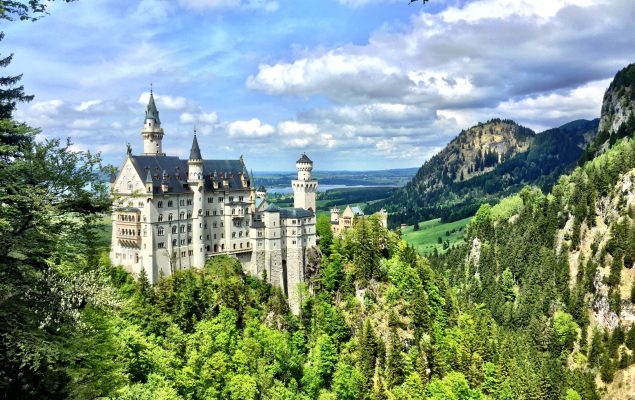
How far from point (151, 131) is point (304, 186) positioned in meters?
32.5

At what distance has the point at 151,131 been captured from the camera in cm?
10338

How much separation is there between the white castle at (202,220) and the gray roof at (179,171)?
172 millimetres

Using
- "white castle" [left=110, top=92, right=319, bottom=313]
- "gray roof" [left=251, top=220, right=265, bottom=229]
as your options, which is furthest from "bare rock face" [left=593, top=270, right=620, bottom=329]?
"gray roof" [left=251, top=220, right=265, bottom=229]

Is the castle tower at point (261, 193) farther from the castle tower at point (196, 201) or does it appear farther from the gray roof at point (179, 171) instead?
the castle tower at point (196, 201)

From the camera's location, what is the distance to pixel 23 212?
2656cm

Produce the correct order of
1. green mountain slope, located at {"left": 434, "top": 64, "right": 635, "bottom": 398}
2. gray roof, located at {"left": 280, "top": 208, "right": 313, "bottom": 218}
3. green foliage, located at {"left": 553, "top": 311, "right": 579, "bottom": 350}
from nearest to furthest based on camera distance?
gray roof, located at {"left": 280, "top": 208, "right": 313, "bottom": 218}, green mountain slope, located at {"left": 434, "top": 64, "right": 635, "bottom": 398}, green foliage, located at {"left": 553, "top": 311, "right": 579, "bottom": 350}

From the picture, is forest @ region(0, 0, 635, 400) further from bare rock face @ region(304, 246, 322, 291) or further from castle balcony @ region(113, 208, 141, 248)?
castle balcony @ region(113, 208, 141, 248)

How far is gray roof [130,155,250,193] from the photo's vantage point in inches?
3686

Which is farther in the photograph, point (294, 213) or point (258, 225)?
point (294, 213)

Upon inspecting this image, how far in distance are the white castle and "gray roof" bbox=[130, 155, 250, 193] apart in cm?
17

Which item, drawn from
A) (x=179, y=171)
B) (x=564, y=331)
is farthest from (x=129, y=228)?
(x=564, y=331)

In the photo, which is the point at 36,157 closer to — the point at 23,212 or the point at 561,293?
the point at 23,212

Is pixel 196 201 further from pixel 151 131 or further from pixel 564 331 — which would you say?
pixel 564 331

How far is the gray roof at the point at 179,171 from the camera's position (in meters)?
93.6
